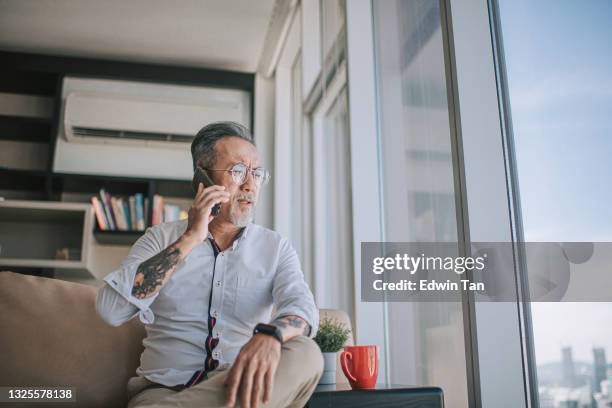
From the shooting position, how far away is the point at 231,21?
395 cm

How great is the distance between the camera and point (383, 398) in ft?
4.22

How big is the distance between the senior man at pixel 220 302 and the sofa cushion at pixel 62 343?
0.12 metres

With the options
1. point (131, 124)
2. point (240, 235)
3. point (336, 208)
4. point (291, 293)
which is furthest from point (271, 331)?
point (131, 124)

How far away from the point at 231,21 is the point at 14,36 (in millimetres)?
1648

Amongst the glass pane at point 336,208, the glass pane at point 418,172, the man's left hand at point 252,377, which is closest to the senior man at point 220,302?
the man's left hand at point 252,377

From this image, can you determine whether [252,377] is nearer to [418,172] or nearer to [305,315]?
[305,315]

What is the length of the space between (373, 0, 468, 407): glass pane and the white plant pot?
0.40m

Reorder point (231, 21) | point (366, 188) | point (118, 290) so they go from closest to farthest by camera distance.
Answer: point (118, 290)
point (366, 188)
point (231, 21)

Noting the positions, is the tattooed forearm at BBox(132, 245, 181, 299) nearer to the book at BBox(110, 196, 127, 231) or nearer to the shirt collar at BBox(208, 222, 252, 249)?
the shirt collar at BBox(208, 222, 252, 249)

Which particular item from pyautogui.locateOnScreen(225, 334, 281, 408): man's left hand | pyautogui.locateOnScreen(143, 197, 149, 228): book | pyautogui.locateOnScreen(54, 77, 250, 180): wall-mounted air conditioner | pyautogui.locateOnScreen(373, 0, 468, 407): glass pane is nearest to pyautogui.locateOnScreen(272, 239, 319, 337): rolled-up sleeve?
pyautogui.locateOnScreen(225, 334, 281, 408): man's left hand

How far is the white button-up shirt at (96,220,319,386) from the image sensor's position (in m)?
1.49

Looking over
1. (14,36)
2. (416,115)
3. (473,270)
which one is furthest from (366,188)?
(14,36)

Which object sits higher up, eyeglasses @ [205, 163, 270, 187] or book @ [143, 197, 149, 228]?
book @ [143, 197, 149, 228]

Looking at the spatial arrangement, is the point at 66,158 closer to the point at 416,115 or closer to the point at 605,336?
the point at 416,115
